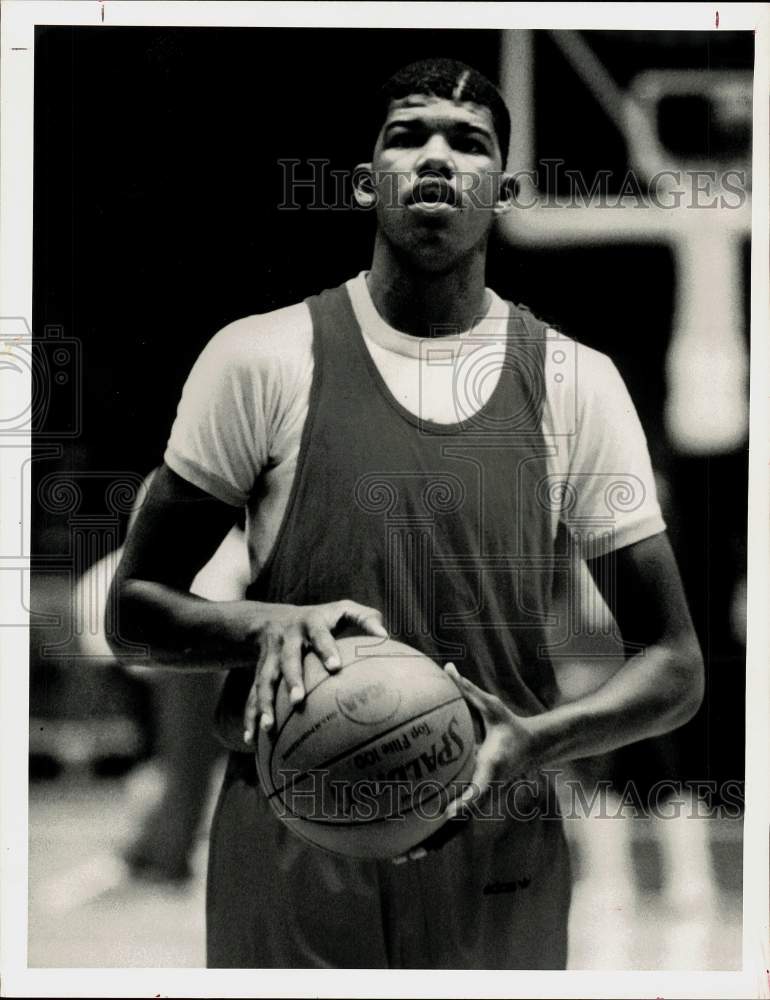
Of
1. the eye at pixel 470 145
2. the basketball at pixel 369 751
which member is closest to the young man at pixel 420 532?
the eye at pixel 470 145

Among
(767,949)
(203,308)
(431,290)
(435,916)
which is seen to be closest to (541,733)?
(435,916)

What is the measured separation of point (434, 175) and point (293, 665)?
134 cm

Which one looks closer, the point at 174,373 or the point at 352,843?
the point at 352,843

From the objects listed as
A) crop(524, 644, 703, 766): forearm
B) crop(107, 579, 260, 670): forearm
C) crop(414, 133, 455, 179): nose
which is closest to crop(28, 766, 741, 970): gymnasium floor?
crop(524, 644, 703, 766): forearm

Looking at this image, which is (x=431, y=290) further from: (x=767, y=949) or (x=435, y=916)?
(x=767, y=949)

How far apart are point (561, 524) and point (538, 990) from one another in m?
1.27

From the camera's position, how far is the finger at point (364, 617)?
119 inches

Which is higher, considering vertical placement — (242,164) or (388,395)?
(242,164)

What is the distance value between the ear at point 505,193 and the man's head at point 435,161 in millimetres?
18

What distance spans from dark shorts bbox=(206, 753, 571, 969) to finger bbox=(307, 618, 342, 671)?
0.40 m

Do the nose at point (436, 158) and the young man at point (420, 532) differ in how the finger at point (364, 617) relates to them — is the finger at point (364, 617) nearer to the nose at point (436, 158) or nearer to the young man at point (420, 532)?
the young man at point (420, 532)

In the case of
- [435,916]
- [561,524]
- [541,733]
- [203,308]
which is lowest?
[435,916]

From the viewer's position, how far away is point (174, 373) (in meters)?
3.14

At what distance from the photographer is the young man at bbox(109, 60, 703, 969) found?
3070 mm
